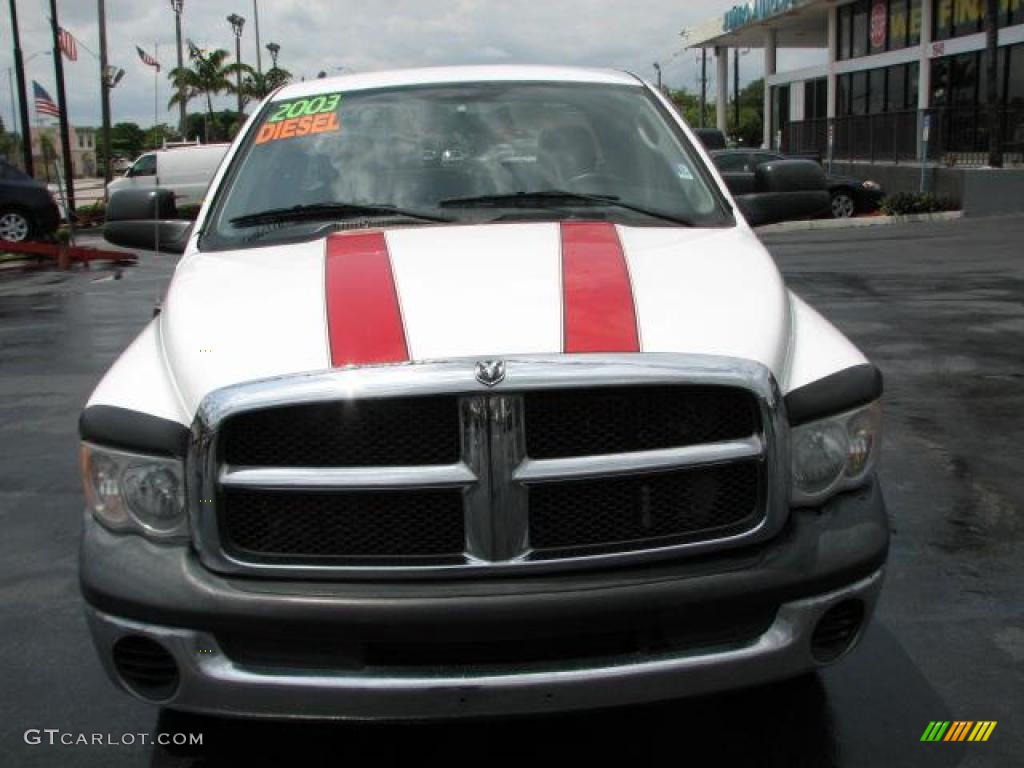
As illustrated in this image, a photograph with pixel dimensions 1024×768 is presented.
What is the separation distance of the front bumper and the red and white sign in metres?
32.9

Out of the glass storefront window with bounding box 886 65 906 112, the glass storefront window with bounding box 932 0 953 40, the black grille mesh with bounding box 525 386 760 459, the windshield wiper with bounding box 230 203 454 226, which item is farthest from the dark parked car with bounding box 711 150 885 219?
the black grille mesh with bounding box 525 386 760 459

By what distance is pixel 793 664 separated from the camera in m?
2.56

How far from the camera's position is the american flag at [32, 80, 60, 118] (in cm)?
2545

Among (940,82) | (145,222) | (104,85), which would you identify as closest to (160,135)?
(104,85)

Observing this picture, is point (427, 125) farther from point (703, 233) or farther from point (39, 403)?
point (39, 403)

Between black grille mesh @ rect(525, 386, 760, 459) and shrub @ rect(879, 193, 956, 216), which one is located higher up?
black grille mesh @ rect(525, 386, 760, 459)

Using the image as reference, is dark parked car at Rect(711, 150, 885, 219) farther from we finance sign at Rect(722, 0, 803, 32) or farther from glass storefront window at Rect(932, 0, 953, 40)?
we finance sign at Rect(722, 0, 803, 32)

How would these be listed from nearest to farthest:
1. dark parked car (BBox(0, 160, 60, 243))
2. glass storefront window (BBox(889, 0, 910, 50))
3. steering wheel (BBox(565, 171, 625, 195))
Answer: steering wheel (BBox(565, 171, 625, 195)) → dark parked car (BBox(0, 160, 60, 243)) → glass storefront window (BBox(889, 0, 910, 50))

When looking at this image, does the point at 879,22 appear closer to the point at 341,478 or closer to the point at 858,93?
the point at 858,93

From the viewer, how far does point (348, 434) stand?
97.9 inches

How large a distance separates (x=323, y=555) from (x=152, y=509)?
0.42 metres

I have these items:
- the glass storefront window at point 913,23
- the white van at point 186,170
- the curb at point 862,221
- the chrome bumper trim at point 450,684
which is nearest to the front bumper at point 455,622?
the chrome bumper trim at point 450,684

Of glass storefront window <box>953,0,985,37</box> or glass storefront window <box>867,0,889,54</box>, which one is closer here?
glass storefront window <box>953,0,985,37</box>

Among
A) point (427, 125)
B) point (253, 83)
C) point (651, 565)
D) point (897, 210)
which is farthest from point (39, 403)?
point (253, 83)
